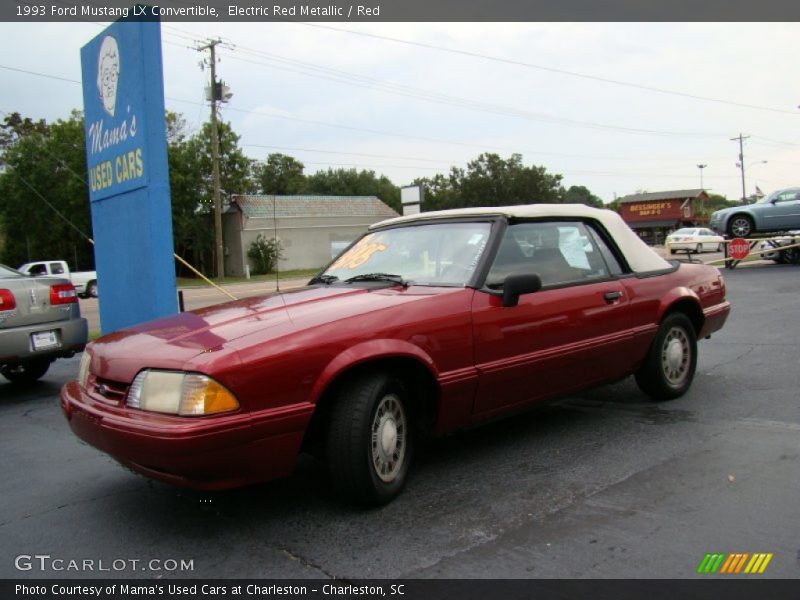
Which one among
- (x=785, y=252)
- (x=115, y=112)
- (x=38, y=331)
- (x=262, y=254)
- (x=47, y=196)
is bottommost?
(x=38, y=331)

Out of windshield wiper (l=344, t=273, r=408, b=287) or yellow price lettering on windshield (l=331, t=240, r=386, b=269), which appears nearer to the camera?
windshield wiper (l=344, t=273, r=408, b=287)

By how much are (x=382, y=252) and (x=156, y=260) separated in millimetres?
4232

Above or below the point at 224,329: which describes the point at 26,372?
below

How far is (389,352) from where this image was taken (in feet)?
10.8

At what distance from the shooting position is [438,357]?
3.52 meters

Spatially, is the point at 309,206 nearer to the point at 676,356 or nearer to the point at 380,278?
the point at 676,356

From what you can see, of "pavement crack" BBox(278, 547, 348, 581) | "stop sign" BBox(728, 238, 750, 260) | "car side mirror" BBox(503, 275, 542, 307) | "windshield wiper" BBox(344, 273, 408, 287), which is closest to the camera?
"pavement crack" BBox(278, 547, 348, 581)

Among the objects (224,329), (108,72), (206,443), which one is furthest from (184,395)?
(108,72)

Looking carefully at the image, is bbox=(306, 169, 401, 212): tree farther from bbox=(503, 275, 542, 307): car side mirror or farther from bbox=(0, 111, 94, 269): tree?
bbox=(503, 275, 542, 307): car side mirror

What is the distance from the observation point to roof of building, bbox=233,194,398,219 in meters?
42.3

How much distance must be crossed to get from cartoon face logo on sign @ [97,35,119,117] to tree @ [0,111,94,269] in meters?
32.0

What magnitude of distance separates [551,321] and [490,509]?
1297mm

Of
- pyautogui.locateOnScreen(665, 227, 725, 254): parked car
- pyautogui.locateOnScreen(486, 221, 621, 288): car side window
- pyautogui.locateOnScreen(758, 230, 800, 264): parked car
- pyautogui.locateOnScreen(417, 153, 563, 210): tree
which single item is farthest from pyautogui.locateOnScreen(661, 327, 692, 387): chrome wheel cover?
pyautogui.locateOnScreen(417, 153, 563, 210): tree
